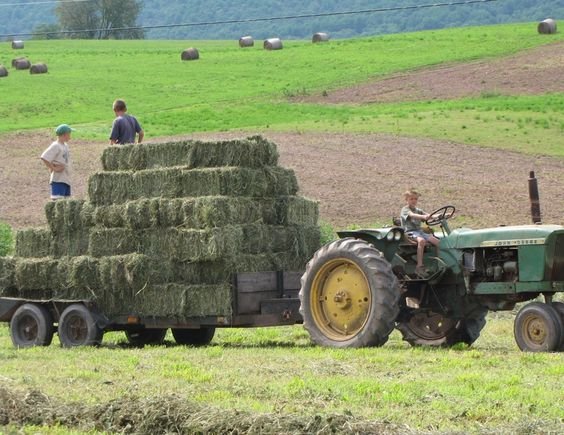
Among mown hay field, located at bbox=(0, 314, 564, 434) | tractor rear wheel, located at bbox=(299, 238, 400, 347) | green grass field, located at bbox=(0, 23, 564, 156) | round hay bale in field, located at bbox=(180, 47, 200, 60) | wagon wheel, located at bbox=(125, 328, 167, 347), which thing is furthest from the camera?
round hay bale in field, located at bbox=(180, 47, 200, 60)

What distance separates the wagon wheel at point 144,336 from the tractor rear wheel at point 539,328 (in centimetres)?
523

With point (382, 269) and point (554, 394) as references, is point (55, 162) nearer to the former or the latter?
point (382, 269)

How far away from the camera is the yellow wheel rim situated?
14.1 metres

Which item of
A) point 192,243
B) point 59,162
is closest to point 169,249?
point 192,243

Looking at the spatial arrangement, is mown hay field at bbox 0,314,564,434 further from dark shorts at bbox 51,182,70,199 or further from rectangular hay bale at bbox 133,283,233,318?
dark shorts at bbox 51,182,70,199

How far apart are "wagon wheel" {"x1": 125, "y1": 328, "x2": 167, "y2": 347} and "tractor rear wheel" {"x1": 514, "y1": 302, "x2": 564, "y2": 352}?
17.2 feet

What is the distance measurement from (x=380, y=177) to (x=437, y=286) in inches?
796

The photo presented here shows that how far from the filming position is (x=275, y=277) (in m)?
15.1

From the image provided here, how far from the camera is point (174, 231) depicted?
1495 cm

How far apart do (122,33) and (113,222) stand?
127658mm

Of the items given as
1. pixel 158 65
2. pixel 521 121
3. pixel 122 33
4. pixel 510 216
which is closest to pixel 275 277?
pixel 510 216

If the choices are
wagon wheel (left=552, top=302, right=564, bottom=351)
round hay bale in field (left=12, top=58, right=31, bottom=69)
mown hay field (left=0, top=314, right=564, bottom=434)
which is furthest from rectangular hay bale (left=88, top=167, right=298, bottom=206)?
round hay bale in field (left=12, top=58, right=31, bottom=69)

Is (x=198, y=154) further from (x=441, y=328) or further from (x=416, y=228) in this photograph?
(x=441, y=328)

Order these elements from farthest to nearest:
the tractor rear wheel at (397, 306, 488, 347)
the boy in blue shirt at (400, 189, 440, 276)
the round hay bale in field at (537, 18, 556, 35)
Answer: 1. the round hay bale in field at (537, 18, 556, 35)
2. the tractor rear wheel at (397, 306, 488, 347)
3. the boy in blue shirt at (400, 189, 440, 276)
